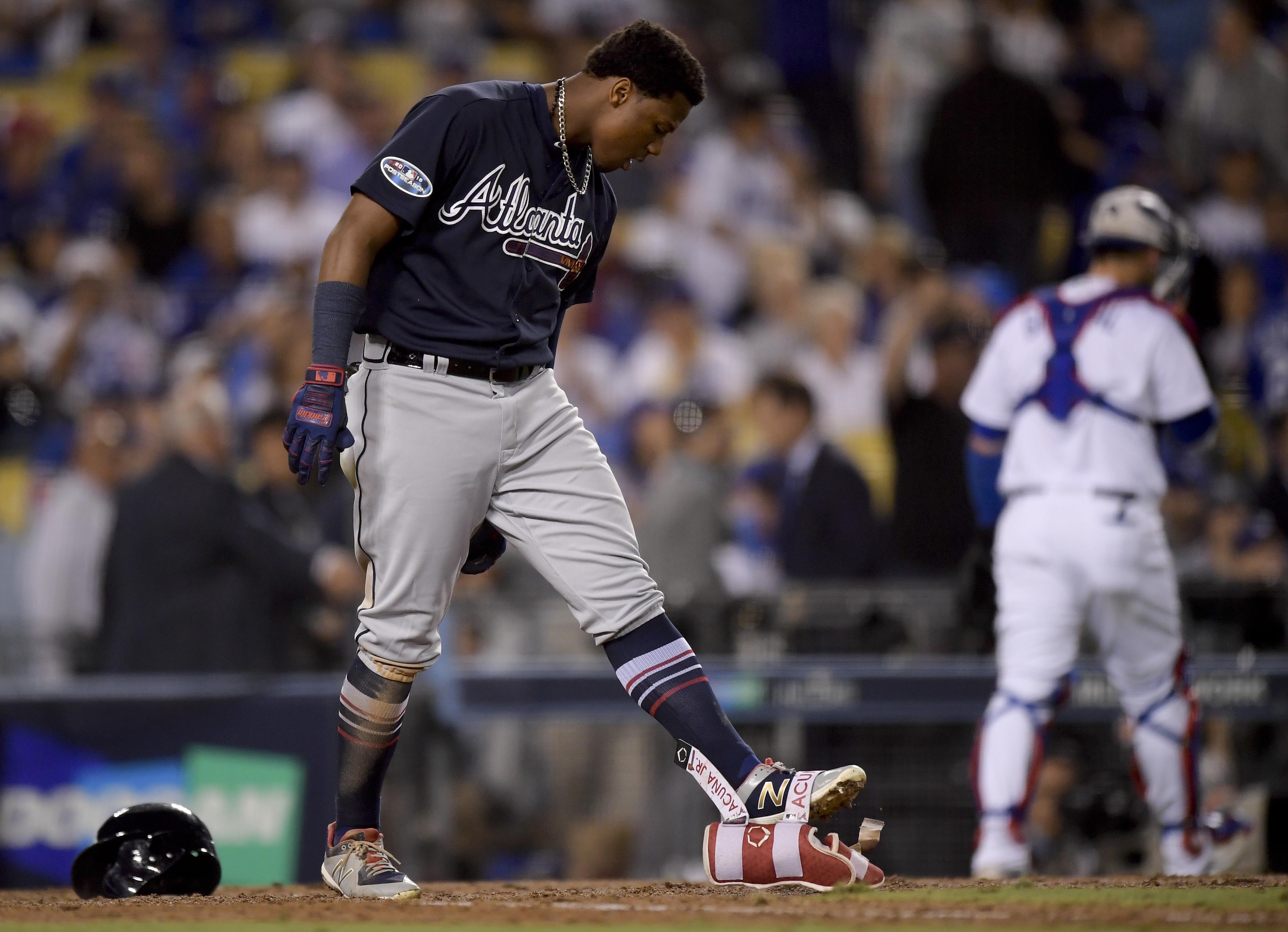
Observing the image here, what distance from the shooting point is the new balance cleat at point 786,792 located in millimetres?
3852

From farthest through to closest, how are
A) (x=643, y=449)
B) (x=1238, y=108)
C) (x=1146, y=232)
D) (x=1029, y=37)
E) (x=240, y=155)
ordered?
(x=240, y=155) → (x=1029, y=37) → (x=1238, y=108) → (x=643, y=449) → (x=1146, y=232)

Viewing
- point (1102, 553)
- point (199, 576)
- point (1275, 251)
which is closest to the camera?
point (1102, 553)

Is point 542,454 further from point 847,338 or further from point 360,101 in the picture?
point 360,101

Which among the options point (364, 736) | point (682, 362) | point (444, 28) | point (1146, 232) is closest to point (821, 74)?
point (444, 28)

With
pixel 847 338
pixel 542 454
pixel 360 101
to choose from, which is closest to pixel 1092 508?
pixel 542 454

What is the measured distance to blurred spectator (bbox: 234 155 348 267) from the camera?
11.1 metres

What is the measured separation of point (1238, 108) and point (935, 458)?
4626 mm

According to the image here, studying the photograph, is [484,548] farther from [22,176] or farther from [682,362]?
[22,176]

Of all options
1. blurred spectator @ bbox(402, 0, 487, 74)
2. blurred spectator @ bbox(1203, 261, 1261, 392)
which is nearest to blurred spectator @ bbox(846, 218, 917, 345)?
blurred spectator @ bbox(1203, 261, 1261, 392)

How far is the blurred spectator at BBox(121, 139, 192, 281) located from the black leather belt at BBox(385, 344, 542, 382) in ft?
25.5

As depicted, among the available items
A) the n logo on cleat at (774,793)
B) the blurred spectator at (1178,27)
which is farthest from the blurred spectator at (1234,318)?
the n logo on cleat at (774,793)

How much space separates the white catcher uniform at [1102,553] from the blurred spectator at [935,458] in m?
2.45

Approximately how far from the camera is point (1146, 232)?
556 centimetres

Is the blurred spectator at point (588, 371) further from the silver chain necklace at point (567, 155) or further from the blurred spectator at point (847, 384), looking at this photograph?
the silver chain necklace at point (567, 155)
